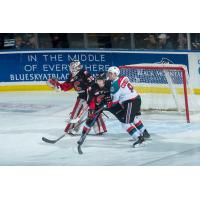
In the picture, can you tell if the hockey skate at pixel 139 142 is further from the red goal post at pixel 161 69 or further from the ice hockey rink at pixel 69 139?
the red goal post at pixel 161 69

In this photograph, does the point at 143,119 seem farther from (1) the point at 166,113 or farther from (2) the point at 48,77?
(2) the point at 48,77

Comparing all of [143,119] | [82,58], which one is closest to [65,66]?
[82,58]

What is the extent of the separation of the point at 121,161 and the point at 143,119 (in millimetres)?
389

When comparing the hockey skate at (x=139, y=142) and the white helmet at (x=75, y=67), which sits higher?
the white helmet at (x=75, y=67)

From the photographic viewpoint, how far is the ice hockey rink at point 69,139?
8586mm

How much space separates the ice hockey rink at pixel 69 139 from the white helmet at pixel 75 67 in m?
0.18

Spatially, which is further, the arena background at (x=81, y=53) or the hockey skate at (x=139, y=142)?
the hockey skate at (x=139, y=142)

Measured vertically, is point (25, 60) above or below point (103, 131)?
above

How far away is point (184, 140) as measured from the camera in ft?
28.2

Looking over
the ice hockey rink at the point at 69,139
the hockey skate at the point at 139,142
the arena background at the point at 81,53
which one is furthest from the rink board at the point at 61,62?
the hockey skate at the point at 139,142

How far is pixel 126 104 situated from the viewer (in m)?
8.58

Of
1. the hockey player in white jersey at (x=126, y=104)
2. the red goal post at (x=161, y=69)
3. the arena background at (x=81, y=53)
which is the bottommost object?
the hockey player in white jersey at (x=126, y=104)

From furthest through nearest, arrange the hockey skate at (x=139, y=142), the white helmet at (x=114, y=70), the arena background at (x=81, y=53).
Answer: the hockey skate at (x=139, y=142), the white helmet at (x=114, y=70), the arena background at (x=81, y=53)
